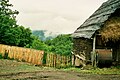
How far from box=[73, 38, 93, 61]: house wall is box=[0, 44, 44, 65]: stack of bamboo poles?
3.88 m

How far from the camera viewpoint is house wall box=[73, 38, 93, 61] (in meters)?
24.0

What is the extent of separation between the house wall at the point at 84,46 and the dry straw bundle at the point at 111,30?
2.21 metres

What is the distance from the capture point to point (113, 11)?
72.5 feet

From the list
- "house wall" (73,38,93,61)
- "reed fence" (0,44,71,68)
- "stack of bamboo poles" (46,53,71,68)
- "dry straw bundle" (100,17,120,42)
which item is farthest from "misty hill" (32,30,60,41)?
"dry straw bundle" (100,17,120,42)

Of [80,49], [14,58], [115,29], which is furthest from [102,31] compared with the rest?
[14,58]

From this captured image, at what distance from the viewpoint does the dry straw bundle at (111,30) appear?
21719 mm

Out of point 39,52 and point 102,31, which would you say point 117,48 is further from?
point 39,52

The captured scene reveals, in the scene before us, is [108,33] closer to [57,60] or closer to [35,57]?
[57,60]

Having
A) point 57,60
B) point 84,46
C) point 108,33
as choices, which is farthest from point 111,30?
point 57,60

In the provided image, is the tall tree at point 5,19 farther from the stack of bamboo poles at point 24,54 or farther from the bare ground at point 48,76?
the bare ground at point 48,76

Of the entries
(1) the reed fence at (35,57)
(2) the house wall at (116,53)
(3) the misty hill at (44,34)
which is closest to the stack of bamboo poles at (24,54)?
(1) the reed fence at (35,57)

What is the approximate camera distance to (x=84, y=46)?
24984 mm

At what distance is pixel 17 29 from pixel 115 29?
16.9 meters

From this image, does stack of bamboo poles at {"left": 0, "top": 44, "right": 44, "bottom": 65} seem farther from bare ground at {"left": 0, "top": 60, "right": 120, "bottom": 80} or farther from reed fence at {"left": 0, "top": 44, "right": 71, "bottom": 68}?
bare ground at {"left": 0, "top": 60, "right": 120, "bottom": 80}
